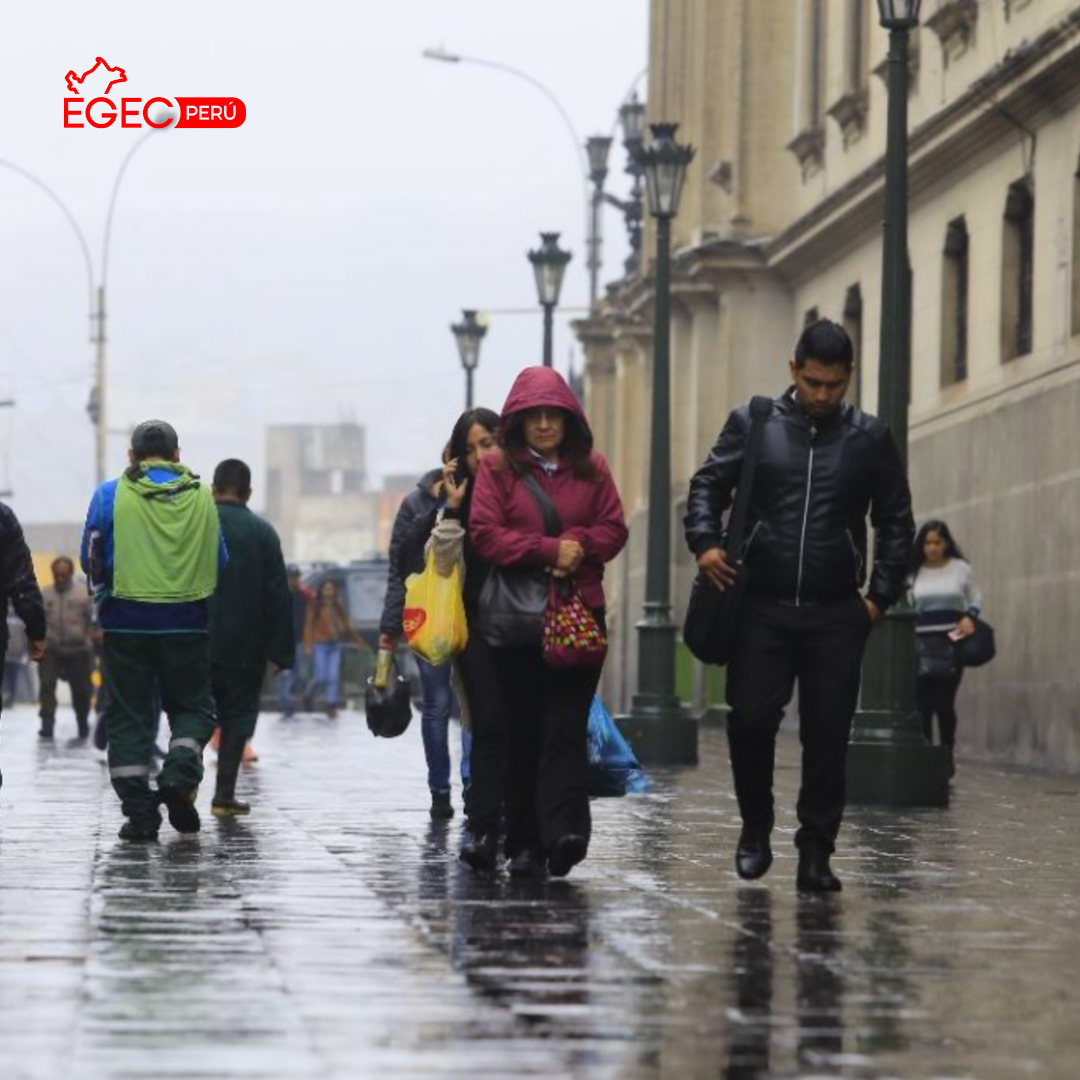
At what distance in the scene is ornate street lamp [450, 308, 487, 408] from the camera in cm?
4388

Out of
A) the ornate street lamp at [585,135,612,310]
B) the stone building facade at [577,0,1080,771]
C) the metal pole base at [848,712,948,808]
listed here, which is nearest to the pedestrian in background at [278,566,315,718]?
the stone building facade at [577,0,1080,771]

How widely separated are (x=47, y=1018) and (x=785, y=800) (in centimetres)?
1137

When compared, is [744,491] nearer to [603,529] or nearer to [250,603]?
[603,529]

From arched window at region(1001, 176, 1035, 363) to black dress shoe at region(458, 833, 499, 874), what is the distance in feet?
52.9

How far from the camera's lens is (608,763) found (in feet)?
46.7

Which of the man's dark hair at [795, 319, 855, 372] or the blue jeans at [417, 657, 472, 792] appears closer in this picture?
the man's dark hair at [795, 319, 855, 372]

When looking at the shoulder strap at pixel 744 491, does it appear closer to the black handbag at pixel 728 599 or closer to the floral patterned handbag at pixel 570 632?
the black handbag at pixel 728 599

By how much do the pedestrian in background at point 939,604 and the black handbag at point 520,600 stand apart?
8965 mm

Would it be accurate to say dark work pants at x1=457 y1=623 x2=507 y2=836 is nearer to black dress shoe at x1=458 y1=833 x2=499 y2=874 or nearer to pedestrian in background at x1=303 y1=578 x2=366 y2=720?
black dress shoe at x1=458 y1=833 x2=499 y2=874

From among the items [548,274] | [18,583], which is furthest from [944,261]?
[18,583]

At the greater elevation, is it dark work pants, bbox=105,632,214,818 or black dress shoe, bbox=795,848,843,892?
dark work pants, bbox=105,632,214,818

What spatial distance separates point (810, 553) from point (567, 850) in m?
1.30

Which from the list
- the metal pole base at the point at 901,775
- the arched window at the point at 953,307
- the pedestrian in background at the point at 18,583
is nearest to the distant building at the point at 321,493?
the arched window at the point at 953,307

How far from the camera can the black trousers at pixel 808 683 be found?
11.4m
